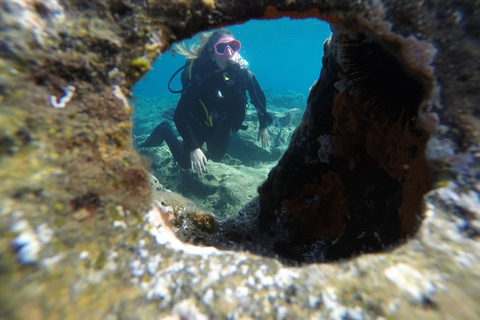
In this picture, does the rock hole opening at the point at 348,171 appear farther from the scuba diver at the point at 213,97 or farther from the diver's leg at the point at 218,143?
the diver's leg at the point at 218,143

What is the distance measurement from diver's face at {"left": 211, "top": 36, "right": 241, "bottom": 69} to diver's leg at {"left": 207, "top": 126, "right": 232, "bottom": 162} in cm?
201

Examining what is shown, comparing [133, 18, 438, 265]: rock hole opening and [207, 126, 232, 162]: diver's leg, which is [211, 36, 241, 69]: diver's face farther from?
[133, 18, 438, 265]: rock hole opening

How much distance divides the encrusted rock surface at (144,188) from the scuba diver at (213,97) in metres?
5.22

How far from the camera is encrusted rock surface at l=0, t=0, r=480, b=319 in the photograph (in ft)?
3.05

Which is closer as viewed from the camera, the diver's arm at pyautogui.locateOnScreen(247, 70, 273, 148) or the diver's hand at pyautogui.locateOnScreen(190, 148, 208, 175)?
the diver's hand at pyautogui.locateOnScreen(190, 148, 208, 175)

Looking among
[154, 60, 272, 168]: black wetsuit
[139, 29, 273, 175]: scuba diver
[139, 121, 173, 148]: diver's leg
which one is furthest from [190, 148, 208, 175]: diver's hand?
[139, 121, 173, 148]: diver's leg

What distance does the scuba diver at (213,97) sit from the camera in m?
7.01

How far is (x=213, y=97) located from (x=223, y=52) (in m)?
1.51

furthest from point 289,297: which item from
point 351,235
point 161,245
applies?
point 351,235

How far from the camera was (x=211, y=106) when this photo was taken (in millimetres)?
7059

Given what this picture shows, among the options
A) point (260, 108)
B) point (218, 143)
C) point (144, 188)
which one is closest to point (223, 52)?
point (260, 108)

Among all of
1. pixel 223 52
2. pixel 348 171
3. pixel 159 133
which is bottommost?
pixel 159 133

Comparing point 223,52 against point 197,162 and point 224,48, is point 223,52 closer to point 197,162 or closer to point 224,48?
point 224,48

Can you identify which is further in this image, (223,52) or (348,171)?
(223,52)
